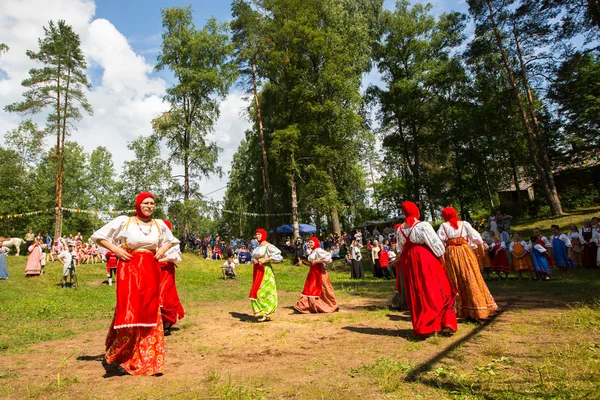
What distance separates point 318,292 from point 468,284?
361cm

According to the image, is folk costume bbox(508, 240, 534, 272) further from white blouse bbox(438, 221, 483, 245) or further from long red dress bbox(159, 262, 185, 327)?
long red dress bbox(159, 262, 185, 327)

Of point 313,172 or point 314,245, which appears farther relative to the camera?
point 313,172

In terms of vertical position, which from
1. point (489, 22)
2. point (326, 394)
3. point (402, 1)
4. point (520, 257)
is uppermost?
point (402, 1)

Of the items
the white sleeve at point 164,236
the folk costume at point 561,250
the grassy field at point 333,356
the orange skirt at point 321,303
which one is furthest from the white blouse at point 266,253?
the folk costume at point 561,250

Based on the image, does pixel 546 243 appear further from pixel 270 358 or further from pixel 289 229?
pixel 289 229

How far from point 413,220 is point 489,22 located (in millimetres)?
21666

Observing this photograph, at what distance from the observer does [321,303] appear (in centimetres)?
900

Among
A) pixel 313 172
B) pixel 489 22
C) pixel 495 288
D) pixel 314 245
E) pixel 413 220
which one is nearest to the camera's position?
pixel 413 220

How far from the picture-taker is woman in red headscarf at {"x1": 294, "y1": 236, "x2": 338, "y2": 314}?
8953 millimetres

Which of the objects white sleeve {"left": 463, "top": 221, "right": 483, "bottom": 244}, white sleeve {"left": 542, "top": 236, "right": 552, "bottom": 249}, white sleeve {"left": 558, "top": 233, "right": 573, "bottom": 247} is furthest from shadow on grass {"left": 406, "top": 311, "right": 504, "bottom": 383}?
white sleeve {"left": 558, "top": 233, "right": 573, "bottom": 247}

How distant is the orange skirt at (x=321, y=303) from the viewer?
8.89 meters

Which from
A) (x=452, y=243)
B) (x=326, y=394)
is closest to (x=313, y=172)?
(x=452, y=243)

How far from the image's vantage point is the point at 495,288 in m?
10.8

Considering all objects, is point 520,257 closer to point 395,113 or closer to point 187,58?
point 395,113
